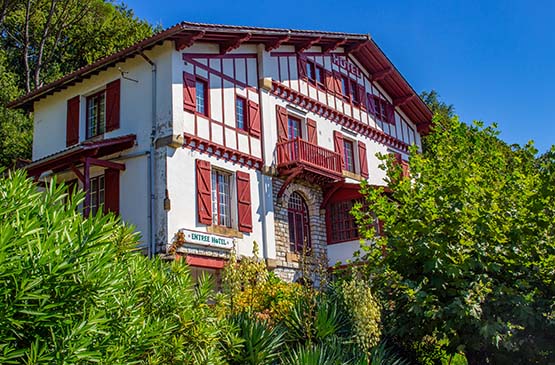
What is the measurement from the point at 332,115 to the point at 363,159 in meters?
2.23

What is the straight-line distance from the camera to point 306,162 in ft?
61.2

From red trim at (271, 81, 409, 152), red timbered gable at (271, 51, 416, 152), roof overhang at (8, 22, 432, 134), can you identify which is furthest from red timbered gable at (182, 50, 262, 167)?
red timbered gable at (271, 51, 416, 152)

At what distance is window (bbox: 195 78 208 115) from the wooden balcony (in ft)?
9.70

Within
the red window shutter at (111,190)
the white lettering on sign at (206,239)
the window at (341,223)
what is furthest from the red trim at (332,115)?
the red window shutter at (111,190)

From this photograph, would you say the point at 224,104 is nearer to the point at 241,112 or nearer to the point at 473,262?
the point at 241,112

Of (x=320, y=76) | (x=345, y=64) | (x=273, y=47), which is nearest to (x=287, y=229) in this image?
(x=273, y=47)

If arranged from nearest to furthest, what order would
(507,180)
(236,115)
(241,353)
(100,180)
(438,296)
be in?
1. (241,353)
2. (438,296)
3. (507,180)
4. (100,180)
5. (236,115)

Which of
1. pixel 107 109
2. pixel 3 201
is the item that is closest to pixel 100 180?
pixel 107 109

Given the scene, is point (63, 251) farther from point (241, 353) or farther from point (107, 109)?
point (107, 109)

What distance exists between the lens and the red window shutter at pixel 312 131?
811 inches

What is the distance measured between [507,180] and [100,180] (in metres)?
11.1

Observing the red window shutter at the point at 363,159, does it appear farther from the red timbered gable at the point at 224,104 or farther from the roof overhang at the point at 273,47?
the red timbered gable at the point at 224,104

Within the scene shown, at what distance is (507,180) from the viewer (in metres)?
9.98

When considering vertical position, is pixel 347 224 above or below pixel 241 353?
above
